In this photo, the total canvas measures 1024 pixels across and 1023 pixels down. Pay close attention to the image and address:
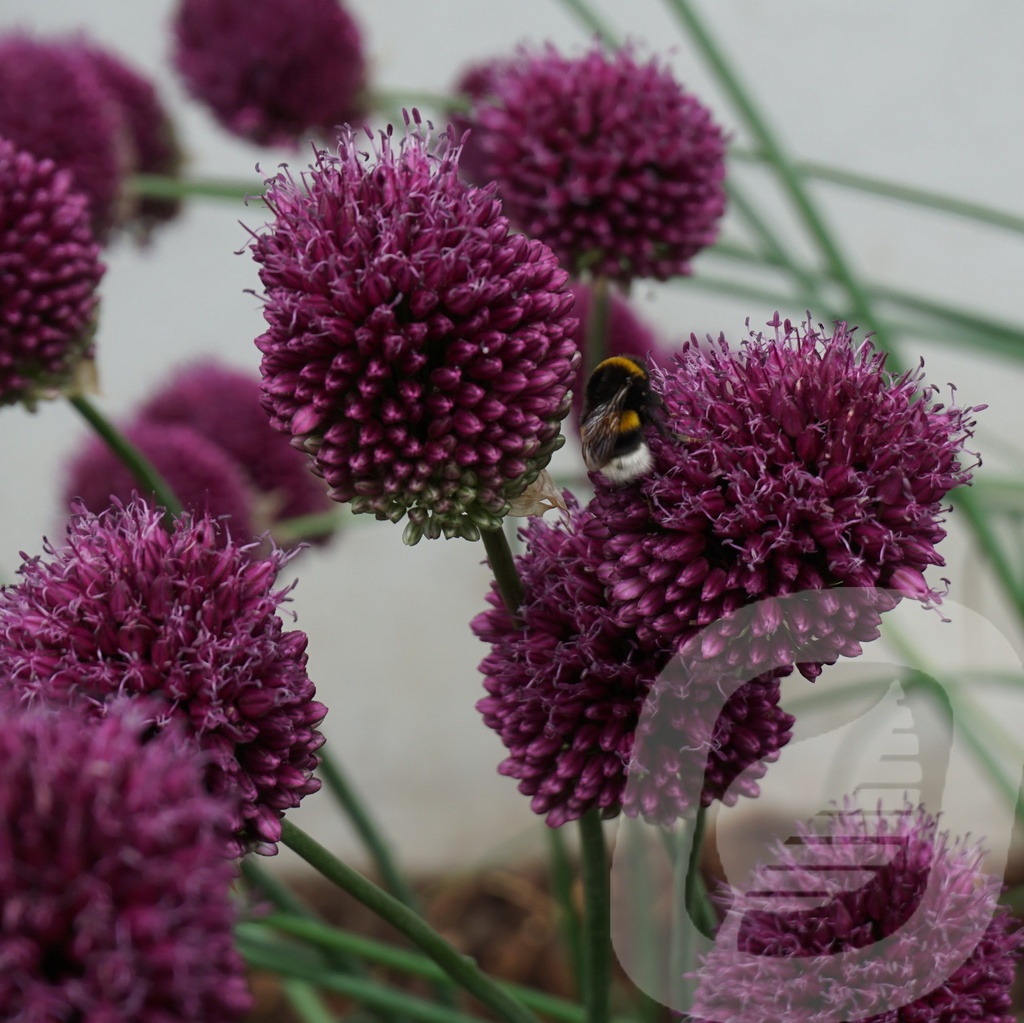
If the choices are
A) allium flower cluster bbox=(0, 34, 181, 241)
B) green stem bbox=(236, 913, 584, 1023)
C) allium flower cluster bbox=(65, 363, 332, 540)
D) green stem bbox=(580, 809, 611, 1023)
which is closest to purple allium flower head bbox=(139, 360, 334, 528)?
allium flower cluster bbox=(65, 363, 332, 540)

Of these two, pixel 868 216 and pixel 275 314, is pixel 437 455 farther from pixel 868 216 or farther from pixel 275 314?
pixel 868 216

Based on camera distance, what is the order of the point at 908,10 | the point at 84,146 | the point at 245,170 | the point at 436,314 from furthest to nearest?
1. the point at 245,170
2. the point at 908,10
3. the point at 84,146
4. the point at 436,314

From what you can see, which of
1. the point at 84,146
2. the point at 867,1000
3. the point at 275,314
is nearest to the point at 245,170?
the point at 84,146

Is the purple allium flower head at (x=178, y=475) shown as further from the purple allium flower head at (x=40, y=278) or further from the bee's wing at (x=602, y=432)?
the bee's wing at (x=602, y=432)

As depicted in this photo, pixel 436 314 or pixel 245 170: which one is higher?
pixel 245 170

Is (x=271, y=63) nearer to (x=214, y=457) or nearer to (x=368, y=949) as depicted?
(x=214, y=457)

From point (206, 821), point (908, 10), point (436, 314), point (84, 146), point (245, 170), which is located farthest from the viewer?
point (245, 170)

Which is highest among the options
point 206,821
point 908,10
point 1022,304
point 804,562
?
point 908,10
